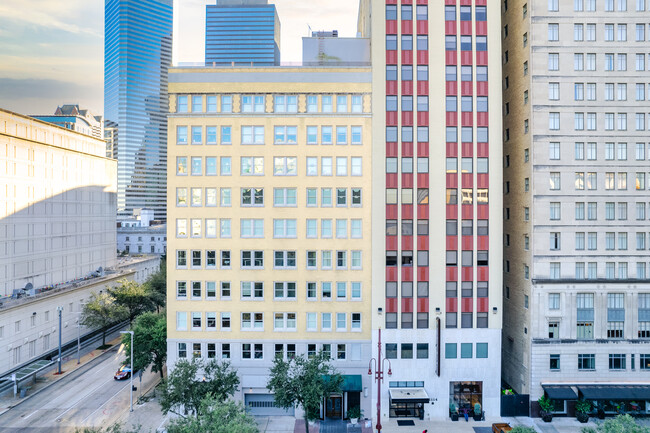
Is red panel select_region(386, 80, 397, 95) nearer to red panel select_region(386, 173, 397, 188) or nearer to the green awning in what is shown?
red panel select_region(386, 173, 397, 188)

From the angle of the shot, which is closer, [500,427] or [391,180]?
[500,427]

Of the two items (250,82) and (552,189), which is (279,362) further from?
(552,189)

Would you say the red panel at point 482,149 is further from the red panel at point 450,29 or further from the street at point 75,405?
the street at point 75,405

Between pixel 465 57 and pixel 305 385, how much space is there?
34.4m

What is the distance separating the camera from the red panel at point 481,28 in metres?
40.4

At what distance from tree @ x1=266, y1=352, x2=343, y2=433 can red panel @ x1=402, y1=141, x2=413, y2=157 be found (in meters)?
20.7

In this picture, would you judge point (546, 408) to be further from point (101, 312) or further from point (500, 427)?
point (101, 312)

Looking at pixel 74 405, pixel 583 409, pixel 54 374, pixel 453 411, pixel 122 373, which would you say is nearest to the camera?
pixel 583 409

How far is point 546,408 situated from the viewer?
38719mm

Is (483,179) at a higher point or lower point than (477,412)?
higher

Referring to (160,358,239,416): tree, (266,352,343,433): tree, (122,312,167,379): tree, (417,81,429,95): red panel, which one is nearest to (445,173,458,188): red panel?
(417,81,429,95): red panel

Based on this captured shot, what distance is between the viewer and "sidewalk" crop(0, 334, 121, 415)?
42912mm

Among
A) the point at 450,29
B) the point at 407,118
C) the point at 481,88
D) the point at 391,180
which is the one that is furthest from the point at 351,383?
the point at 450,29

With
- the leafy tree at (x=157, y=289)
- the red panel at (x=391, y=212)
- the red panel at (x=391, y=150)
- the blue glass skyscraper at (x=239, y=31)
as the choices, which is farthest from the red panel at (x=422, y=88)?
the blue glass skyscraper at (x=239, y=31)
